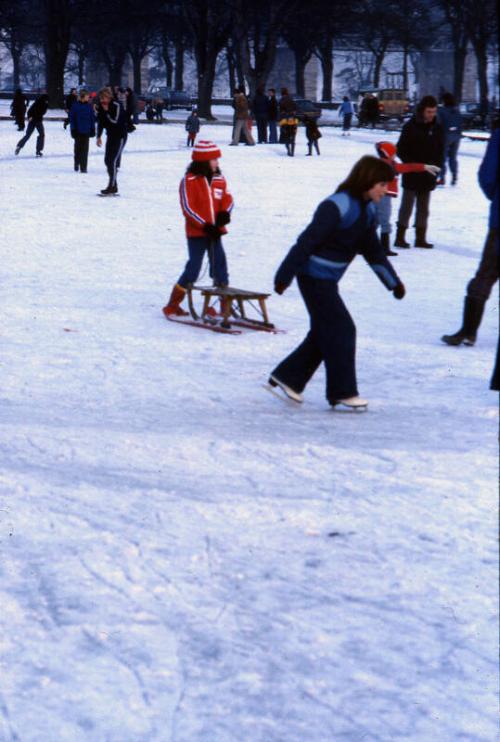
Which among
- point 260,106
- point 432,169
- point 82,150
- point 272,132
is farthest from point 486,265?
point 272,132

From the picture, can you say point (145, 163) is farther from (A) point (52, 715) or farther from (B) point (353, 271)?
(A) point (52, 715)

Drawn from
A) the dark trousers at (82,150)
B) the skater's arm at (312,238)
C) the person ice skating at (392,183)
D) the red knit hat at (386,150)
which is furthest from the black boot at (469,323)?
the dark trousers at (82,150)

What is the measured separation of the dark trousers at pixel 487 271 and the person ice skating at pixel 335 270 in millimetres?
1390

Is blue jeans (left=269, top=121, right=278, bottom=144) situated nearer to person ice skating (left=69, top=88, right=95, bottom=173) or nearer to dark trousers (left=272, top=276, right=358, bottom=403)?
person ice skating (left=69, top=88, right=95, bottom=173)

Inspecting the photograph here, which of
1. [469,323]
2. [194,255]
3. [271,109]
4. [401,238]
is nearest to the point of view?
[469,323]

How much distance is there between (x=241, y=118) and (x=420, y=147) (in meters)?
19.6

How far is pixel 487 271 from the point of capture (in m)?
7.75

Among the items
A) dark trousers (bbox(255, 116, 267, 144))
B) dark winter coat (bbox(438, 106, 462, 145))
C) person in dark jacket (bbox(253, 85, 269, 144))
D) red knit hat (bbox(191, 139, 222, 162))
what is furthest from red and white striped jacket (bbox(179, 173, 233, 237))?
dark trousers (bbox(255, 116, 267, 144))

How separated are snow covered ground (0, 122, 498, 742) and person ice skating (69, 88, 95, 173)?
11488 millimetres

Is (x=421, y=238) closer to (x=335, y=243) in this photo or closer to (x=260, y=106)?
(x=335, y=243)

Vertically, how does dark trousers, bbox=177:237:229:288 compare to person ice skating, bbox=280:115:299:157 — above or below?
below

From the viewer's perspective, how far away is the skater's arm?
237 inches

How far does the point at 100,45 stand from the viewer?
67562mm

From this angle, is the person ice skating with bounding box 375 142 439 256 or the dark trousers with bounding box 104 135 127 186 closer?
the person ice skating with bounding box 375 142 439 256
